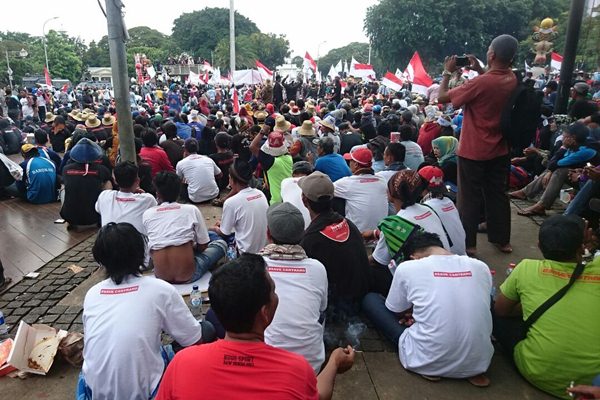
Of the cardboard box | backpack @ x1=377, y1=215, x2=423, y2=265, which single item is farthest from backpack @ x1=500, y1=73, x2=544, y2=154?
the cardboard box

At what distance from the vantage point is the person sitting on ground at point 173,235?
4.11 meters

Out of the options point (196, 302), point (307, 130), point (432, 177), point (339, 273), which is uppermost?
point (307, 130)

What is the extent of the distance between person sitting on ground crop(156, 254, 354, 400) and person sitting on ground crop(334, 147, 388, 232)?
3.24 m

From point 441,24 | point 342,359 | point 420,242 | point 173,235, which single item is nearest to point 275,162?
point 173,235

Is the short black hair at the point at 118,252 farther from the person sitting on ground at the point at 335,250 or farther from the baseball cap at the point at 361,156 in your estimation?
the baseball cap at the point at 361,156

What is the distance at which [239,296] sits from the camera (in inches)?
66.0

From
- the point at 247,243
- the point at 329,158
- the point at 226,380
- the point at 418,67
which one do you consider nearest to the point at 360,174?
the point at 329,158

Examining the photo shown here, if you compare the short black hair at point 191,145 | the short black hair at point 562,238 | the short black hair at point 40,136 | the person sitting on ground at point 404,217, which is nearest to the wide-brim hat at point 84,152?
the short black hair at point 191,145

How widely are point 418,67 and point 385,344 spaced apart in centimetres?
839

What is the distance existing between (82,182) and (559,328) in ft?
18.7

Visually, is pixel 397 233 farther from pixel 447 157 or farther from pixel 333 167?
pixel 447 157

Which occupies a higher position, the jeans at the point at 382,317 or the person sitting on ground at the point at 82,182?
the person sitting on ground at the point at 82,182

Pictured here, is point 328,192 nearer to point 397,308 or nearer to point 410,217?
point 410,217

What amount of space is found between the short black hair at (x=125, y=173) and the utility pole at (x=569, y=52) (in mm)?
7385
